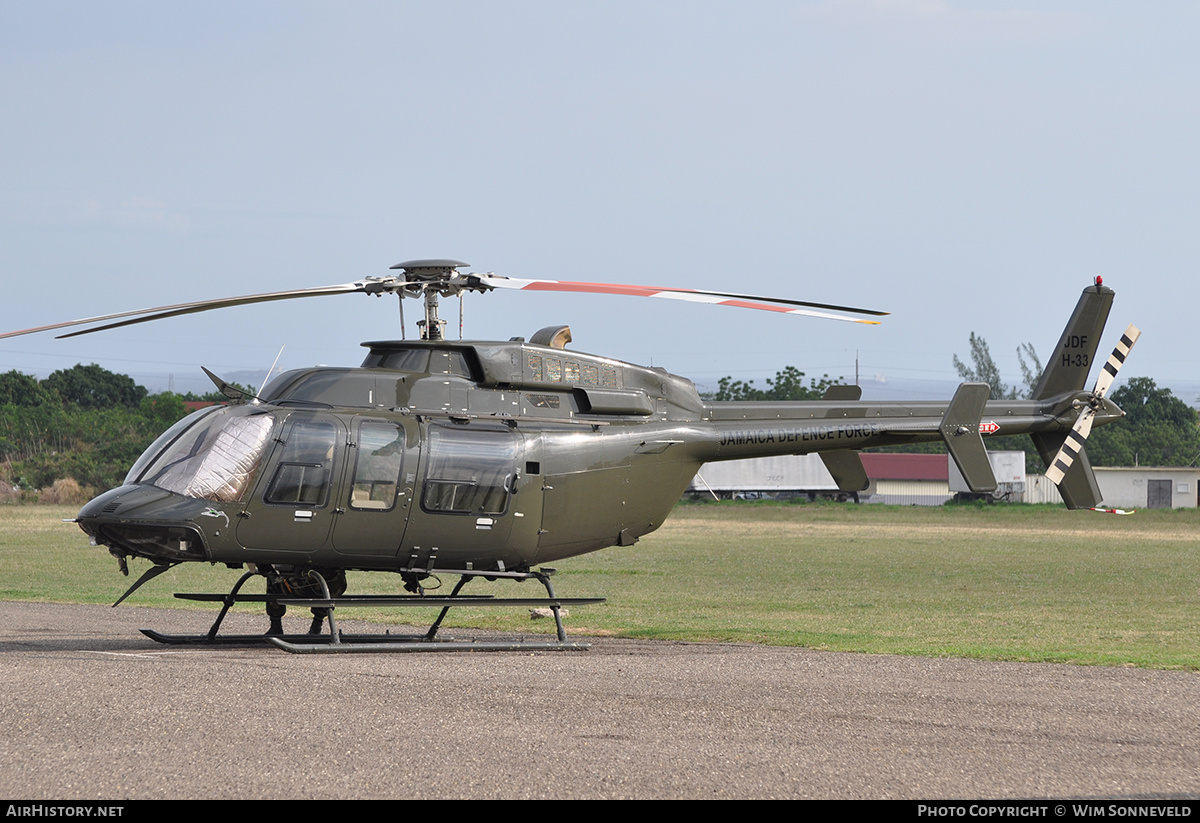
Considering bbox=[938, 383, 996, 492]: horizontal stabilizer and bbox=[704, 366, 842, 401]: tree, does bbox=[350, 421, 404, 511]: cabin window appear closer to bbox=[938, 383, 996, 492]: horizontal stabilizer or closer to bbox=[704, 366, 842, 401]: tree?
bbox=[938, 383, 996, 492]: horizontal stabilizer

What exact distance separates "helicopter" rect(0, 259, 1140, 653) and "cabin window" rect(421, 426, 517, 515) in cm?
2

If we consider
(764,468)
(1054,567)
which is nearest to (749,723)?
(1054,567)

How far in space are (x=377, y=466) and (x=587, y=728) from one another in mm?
5060

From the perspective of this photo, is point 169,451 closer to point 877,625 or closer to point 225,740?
point 225,740

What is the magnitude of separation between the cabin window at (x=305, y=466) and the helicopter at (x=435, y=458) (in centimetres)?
2

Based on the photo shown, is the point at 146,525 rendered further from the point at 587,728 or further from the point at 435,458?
the point at 587,728

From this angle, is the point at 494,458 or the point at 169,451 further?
the point at 494,458

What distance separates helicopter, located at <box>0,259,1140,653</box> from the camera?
11.8 m

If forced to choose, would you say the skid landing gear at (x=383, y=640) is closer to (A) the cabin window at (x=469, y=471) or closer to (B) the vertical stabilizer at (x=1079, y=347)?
(A) the cabin window at (x=469, y=471)

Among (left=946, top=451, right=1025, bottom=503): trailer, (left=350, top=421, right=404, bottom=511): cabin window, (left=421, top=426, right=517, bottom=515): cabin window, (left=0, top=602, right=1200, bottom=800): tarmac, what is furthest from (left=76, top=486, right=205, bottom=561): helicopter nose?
(left=946, top=451, right=1025, bottom=503): trailer

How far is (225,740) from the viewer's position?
7496 mm

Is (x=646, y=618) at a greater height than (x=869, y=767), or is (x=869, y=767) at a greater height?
(x=869, y=767)

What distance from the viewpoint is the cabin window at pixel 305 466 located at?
11961mm

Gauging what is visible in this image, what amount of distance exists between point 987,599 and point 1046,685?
13.9 m
